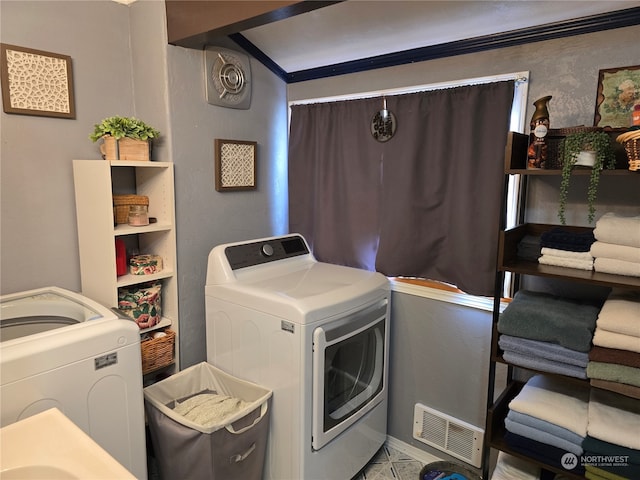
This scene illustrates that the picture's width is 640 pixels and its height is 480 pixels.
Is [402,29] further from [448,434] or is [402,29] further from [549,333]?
[448,434]

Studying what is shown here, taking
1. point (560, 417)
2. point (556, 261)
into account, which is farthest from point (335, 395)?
point (556, 261)

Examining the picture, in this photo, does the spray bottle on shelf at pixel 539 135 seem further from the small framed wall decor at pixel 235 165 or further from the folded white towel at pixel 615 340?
the small framed wall decor at pixel 235 165

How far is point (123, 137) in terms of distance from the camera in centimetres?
186

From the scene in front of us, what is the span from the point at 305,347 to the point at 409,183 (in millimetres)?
1027

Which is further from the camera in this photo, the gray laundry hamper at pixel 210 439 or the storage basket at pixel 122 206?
the storage basket at pixel 122 206

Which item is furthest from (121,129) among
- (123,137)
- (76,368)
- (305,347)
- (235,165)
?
(305,347)

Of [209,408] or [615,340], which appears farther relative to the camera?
Answer: [209,408]

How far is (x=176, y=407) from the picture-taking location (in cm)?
190

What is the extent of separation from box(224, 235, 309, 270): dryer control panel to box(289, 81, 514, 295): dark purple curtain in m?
0.23

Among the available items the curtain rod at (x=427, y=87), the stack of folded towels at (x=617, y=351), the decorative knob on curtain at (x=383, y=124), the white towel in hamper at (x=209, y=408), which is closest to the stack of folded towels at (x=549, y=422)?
the stack of folded towels at (x=617, y=351)

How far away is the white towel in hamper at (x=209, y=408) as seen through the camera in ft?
5.92

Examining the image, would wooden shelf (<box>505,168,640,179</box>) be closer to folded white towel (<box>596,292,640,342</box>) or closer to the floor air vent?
folded white towel (<box>596,292,640,342</box>)

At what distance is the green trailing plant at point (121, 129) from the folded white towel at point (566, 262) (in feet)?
5.75

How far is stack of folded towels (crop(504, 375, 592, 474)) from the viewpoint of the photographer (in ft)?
5.10
